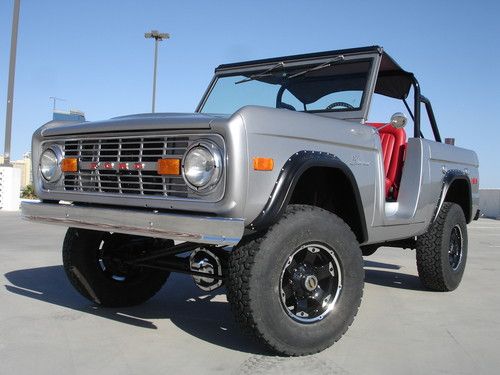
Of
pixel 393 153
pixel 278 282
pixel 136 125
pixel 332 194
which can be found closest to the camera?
pixel 278 282

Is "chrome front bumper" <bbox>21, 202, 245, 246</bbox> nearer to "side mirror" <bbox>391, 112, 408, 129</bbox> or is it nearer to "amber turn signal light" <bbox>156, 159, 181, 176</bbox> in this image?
"amber turn signal light" <bbox>156, 159, 181, 176</bbox>

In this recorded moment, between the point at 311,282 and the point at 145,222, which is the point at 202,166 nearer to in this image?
the point at 145,222

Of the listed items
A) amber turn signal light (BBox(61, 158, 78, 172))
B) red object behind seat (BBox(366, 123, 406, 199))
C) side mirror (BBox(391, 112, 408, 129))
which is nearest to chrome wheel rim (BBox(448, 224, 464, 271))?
red object behind seat (BBox(366, 123, 406, 199))

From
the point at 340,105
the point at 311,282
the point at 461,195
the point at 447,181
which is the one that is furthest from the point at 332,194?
the point at 461,195

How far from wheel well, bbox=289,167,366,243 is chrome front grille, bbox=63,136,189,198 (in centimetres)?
83

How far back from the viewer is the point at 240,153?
276 cm

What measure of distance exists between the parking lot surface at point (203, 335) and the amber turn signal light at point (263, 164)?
1.07m

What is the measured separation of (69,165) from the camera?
347 centimetres

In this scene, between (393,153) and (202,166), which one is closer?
(202,166)

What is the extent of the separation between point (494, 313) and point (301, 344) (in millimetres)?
2206

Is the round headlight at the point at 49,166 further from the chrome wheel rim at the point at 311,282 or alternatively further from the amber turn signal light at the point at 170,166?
the chrome wheel rim at the point at 311,282

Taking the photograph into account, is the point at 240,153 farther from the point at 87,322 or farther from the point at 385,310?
the point at 385,310

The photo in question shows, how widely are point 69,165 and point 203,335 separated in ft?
4.60

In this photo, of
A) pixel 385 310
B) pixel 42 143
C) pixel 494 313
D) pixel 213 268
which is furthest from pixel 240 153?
pixel 494 313
